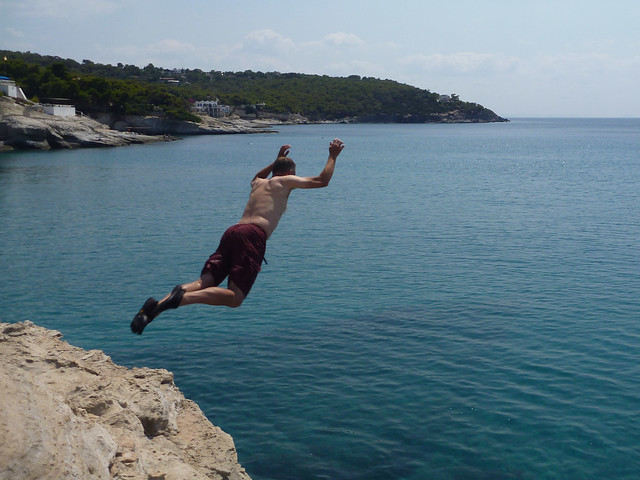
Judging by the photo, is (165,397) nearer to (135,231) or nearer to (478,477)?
(478,477)

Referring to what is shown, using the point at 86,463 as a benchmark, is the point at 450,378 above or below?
below

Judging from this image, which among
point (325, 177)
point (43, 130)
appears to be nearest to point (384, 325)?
point (325, 177)

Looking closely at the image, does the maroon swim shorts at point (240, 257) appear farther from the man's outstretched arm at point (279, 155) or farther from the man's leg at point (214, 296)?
the man's outstretched arm at point (279, 155)

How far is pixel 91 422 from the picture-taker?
644 cm

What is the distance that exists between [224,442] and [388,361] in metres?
7.60

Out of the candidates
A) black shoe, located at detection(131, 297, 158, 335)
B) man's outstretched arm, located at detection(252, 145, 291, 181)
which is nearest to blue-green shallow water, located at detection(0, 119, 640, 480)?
black shoe, located at detection(131, 297, 158, 335)

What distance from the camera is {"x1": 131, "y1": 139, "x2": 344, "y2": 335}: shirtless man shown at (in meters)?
7.47

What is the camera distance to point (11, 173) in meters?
57.5

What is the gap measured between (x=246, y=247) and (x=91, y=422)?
2.62 metres

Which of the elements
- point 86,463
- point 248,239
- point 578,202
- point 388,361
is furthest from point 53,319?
point 578,202

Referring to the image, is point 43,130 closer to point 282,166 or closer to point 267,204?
point 282,166

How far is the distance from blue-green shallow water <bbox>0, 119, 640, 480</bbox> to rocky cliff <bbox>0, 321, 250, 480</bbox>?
2860 mm

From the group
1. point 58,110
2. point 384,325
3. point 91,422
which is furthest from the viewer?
point 58,110

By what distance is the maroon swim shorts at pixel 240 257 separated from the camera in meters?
7.79
